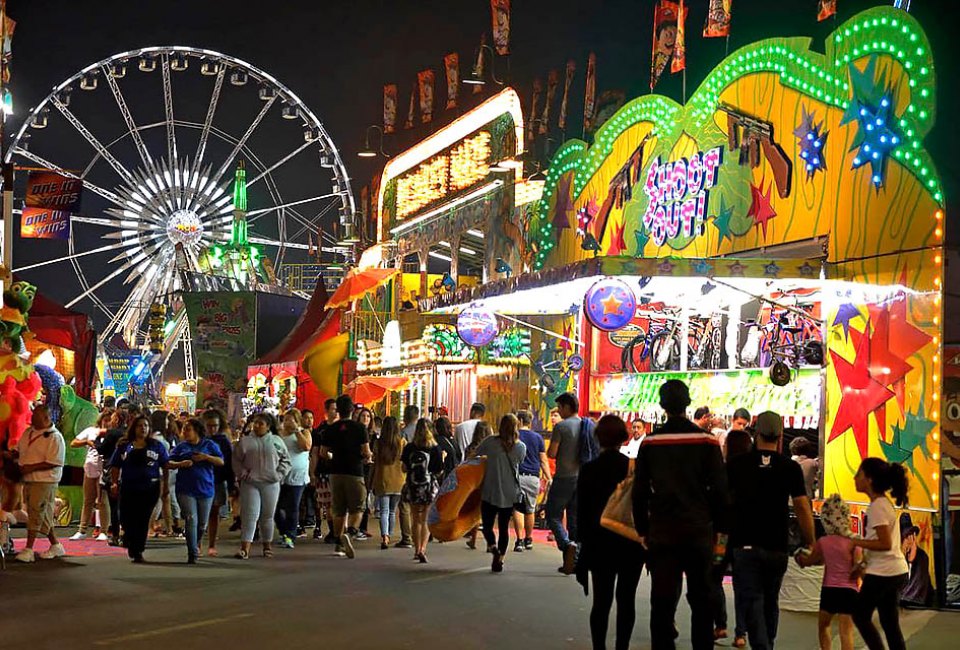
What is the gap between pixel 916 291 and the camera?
1241 centimetres

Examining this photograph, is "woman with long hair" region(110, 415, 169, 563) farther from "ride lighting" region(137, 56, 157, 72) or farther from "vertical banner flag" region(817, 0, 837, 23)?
"ride lighting" region(137, 56, 157, 72)

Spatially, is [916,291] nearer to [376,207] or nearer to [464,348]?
[464,348]

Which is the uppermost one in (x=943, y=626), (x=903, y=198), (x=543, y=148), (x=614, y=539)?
(x=543, y=148)

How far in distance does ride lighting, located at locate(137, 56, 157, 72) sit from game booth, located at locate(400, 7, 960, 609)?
20.8 metres

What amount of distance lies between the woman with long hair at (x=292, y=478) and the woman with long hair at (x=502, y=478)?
2907 millimetres

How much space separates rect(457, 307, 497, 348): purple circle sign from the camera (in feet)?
67.6

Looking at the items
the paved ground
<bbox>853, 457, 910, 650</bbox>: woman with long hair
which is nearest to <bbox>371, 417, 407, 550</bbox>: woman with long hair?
the paved ground

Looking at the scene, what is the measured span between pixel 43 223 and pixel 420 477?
1601 centimetres

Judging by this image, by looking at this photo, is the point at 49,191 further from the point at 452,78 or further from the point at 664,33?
the point at 664,33

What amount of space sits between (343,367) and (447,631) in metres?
22.5

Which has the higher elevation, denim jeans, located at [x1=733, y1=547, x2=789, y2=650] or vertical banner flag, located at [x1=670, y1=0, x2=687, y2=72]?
vertical banner flag, located at [x1=670, y1=0, x2=687, y2=72]

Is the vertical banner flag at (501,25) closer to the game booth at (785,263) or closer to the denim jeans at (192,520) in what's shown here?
the game booth at (785,263)

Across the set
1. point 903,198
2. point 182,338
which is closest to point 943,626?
point 903,198

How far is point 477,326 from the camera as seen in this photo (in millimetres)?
20594
